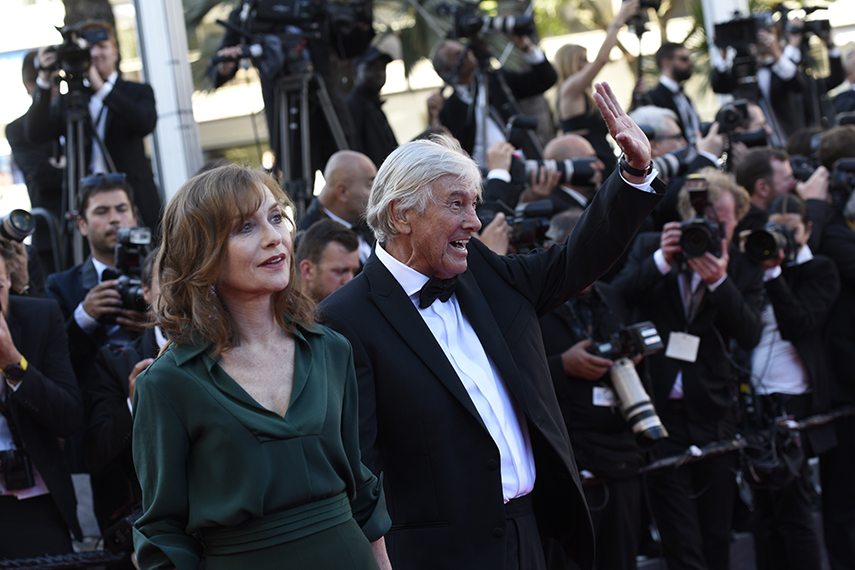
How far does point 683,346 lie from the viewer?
4.23 metres

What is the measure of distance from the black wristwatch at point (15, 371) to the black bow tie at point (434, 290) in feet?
4.88

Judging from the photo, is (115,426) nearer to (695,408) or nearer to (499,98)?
(695,408)

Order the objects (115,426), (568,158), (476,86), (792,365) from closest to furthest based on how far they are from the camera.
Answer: (115,426), (792,365), (568,158), (476,86)

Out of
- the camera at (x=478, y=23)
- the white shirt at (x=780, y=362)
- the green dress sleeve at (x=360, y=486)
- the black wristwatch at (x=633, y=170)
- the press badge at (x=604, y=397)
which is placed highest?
the camera at (x=478, y=23)

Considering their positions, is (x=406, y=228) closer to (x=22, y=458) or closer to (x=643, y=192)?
(x=643, y=192)

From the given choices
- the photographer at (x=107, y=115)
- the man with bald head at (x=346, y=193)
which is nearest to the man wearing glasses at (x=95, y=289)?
the photographer at (x=107, y=115)

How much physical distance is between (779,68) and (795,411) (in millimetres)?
3345

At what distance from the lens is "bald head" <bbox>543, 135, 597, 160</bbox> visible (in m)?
4.95

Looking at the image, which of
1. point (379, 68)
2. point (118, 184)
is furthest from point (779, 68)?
point (118, 184)

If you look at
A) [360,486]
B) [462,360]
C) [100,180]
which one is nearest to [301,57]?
[100,180]

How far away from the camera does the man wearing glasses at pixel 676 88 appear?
6.61 metres

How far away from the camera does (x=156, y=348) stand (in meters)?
3.38

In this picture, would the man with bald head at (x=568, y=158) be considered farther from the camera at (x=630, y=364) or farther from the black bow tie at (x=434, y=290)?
the black bow tie at (x=434, y=290)

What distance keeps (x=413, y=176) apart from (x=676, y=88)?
4698mm
